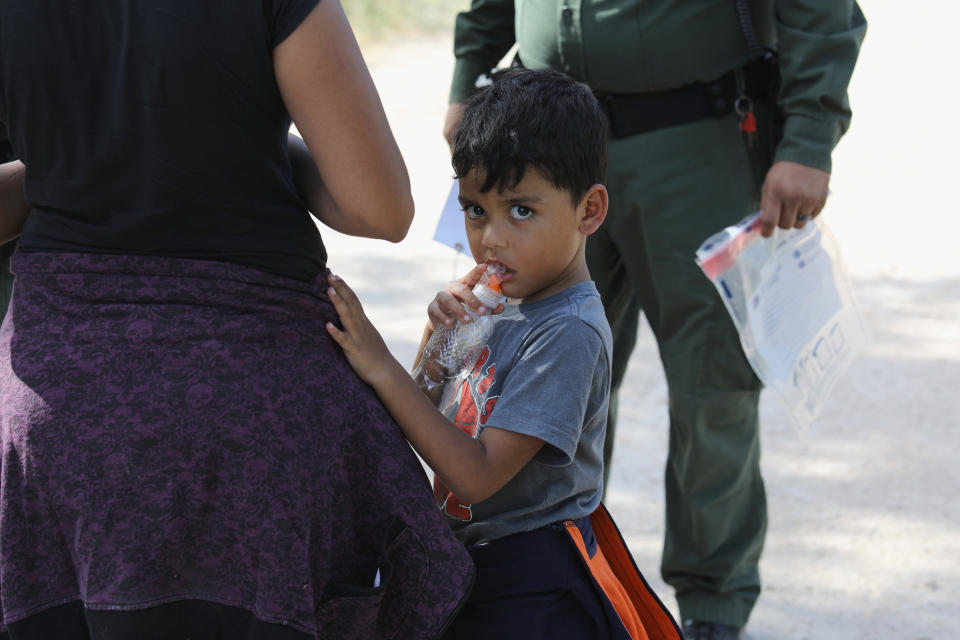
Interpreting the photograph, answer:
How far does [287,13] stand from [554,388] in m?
0.63

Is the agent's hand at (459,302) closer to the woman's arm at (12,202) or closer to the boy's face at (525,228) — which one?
the boy's face at (525,228)

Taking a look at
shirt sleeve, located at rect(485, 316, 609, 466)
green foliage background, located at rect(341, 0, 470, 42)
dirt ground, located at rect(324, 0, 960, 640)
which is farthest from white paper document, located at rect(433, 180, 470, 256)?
green foliage background, located at rect(341, 0, 470, 42)

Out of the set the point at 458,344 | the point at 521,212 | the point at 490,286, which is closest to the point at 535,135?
the point at 521,212

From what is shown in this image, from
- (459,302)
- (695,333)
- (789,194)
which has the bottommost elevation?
(695,333)

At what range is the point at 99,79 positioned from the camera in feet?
4.35

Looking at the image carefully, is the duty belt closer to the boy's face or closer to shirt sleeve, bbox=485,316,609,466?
the boy's face

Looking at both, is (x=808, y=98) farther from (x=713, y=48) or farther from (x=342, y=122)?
(x=342, y=122)

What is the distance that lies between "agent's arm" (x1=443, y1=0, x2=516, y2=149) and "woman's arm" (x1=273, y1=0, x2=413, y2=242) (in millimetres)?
1400

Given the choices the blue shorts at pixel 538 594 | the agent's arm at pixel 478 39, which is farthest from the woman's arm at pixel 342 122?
the agent's arm at pixel 478 39

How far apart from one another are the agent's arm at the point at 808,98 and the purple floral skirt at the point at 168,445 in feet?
4.21

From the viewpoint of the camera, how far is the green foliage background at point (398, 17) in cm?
1004

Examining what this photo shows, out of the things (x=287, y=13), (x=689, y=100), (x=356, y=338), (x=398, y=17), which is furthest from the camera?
(x=398, y=17)

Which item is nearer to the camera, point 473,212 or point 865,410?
point 473,212

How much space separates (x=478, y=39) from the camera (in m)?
2.82
